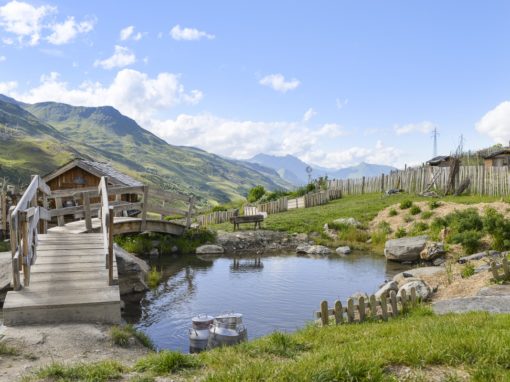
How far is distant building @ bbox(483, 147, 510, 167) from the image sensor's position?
158ft

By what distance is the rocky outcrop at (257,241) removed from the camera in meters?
28.5

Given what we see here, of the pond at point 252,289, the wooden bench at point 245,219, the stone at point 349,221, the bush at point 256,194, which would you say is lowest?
the pond at point 252,289

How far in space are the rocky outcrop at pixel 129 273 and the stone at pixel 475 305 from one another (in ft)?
32.1

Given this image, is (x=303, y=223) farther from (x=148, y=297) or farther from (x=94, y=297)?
(x=94, y=297)

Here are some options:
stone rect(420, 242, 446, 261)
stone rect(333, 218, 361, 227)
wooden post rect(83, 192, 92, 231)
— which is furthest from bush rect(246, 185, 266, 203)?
wooden post rect(83, 192, 92, 231)

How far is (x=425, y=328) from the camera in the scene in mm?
8234

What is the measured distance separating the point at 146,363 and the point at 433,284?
11810 mm

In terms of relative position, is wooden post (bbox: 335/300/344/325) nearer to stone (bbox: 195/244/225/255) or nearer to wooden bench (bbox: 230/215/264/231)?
stone (bbox: 195/244/225/255)

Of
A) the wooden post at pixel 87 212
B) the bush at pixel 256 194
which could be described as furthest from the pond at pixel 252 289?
the bush at pixel 256 194

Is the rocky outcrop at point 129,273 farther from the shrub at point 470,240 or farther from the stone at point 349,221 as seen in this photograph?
the stone at point 349,221

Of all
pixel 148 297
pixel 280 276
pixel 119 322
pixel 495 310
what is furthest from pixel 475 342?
pixel 280 276

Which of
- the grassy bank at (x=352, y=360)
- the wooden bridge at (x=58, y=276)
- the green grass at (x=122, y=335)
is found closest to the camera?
the grassy bank at (x=352, y=360)

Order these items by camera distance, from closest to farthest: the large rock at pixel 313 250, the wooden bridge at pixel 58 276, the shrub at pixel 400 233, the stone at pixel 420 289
Answer: the wooden bridge at pixel 58 276 < the stone at pixel 420 289 < the large rock at pixel 313 250 < the shrub at pixel 400 233

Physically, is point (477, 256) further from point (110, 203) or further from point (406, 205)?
point (110, 203)
